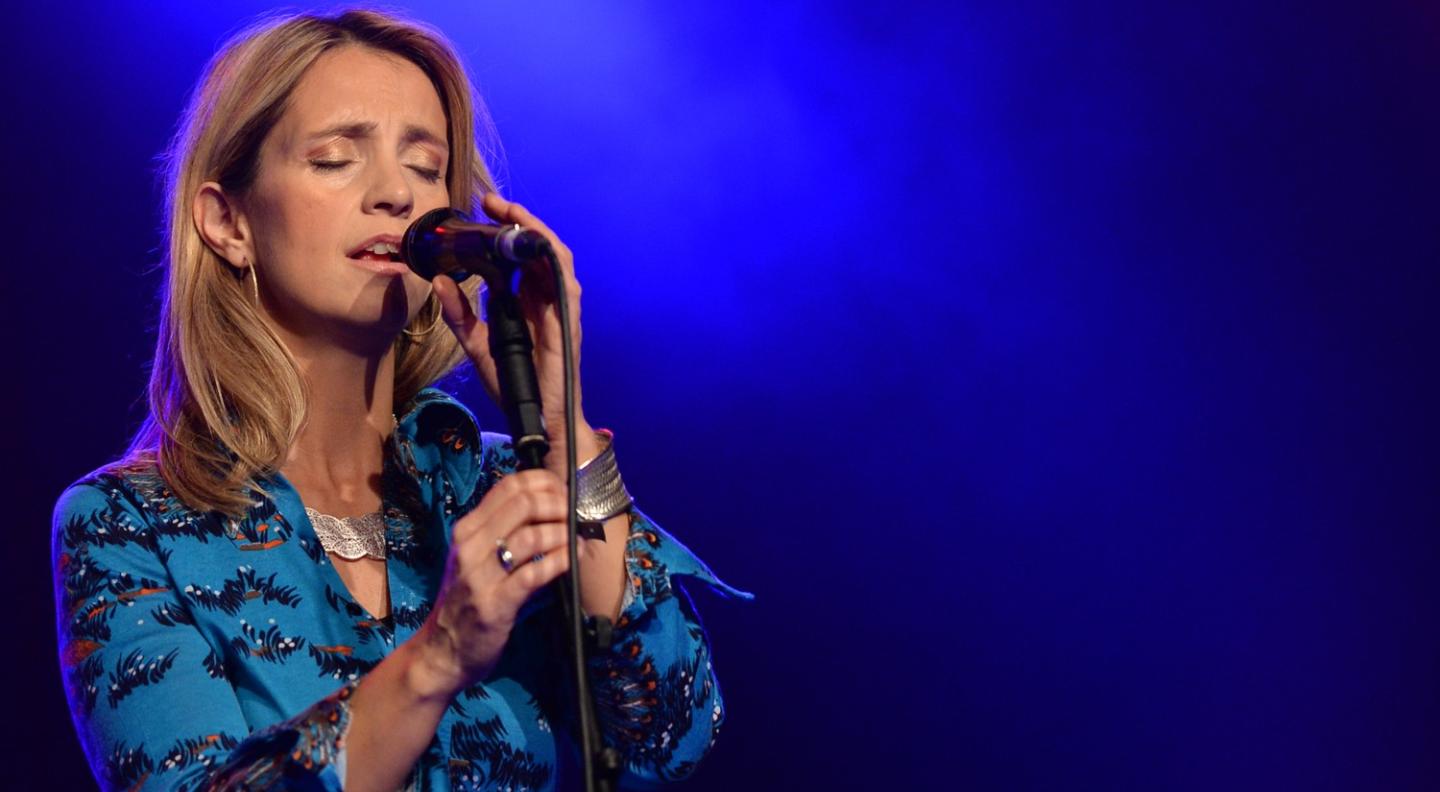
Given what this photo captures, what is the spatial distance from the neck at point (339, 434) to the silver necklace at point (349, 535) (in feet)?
0.07

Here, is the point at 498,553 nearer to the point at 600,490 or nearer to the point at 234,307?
the point at 600,490

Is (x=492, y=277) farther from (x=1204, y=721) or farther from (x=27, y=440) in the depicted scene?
(x=1204, y=721)

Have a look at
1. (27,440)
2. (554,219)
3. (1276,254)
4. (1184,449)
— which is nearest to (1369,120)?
(1276,254)

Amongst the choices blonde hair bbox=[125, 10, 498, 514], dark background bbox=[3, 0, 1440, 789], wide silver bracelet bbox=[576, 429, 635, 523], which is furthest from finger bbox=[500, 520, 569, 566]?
dark background bbox=[3, 0, 1440, 789]

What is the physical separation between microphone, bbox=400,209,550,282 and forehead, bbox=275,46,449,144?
13.2 inches

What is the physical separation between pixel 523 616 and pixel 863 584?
1.60 meters

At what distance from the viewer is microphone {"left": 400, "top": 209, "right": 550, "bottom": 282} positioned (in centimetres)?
133

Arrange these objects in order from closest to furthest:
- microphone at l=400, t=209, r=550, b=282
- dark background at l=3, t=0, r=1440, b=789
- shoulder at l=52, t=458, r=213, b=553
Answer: microphone at l=400, t=209, r=550, b=282
shoulder at l=52, t=458, r=213, b=553
dark background at l=3, t=0, r=1440, b=789

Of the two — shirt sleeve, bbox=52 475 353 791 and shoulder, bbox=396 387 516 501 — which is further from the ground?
shoulder, bbox=396 387 516 501

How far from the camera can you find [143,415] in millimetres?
2822

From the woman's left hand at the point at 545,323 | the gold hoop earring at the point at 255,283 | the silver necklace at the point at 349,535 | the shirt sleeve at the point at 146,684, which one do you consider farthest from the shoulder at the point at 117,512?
the woman's left hand at the point at 545,323

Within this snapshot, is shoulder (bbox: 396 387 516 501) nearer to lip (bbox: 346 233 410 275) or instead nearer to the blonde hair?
the blonde hair

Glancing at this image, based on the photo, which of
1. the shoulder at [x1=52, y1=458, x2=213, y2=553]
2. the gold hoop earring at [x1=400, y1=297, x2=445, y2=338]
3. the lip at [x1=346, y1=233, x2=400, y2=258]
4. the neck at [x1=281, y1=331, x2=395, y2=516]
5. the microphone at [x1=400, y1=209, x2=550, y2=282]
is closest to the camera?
the microphone at [x1=400, y1=209, x2=550, y2=282]

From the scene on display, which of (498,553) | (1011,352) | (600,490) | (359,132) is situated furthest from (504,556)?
(1011,352)
